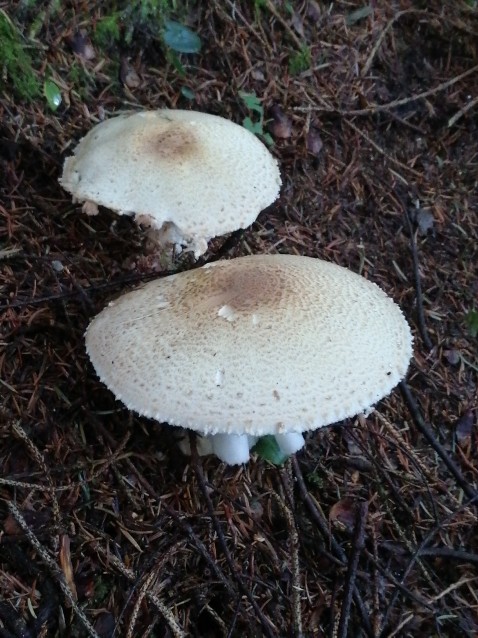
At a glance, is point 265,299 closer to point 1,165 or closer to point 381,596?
point 381,596

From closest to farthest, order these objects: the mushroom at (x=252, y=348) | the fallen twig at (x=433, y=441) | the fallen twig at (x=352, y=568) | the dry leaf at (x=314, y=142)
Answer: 1. the mushroom at (x=252, y=348)
2. the fallen twig at (x=352, y=568)
3. the fallen twig at (x=433, y=441)
4. the dry leaf at (x=314, y=142)

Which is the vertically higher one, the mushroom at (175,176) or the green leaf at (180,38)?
the green leaf at (180,38)

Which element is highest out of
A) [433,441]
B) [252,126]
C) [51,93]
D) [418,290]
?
[51,93]

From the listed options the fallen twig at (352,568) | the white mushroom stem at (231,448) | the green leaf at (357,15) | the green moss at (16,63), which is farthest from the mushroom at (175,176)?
the green leaf at (357,15)

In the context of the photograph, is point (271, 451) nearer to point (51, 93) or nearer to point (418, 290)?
point (418, 290)

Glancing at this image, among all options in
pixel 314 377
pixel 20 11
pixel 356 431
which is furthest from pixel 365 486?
pixel 20 11

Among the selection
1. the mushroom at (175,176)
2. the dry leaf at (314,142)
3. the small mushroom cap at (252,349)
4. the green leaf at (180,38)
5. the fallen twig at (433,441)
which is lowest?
the fallen twig at (433,441)

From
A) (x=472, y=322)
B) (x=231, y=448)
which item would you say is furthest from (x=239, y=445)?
(x=472, y=322)

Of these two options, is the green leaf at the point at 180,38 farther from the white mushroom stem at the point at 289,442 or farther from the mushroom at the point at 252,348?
the white mushroom stem at the point at 289,442
